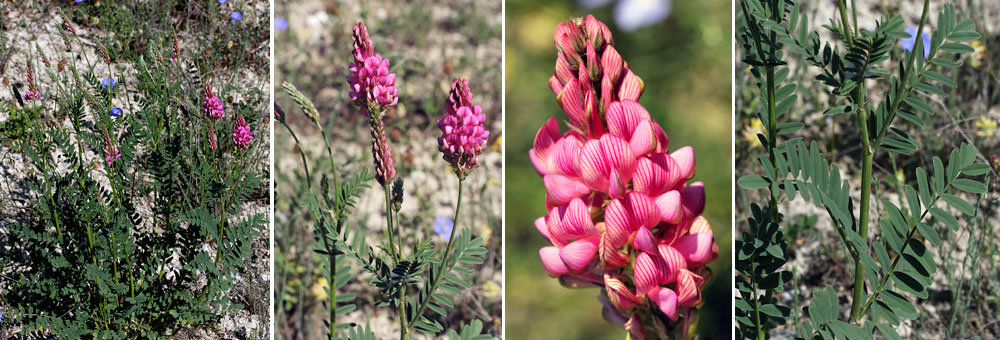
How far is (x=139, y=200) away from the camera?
197 cm

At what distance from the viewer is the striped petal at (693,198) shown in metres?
1.16

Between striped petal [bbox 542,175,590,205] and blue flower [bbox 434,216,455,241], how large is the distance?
2.26 feet

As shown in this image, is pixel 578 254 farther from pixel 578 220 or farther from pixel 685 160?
pixel 685 160

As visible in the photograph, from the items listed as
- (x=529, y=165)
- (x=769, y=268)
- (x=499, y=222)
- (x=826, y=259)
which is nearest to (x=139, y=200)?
(x=499, y=222)

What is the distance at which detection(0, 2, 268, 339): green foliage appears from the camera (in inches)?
67.9

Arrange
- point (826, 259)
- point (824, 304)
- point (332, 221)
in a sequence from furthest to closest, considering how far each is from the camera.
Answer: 1. point (826, 259)
2. point (332, 221)
3. point (824, 304)

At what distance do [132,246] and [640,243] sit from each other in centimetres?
126

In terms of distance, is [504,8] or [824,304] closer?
[824,304]

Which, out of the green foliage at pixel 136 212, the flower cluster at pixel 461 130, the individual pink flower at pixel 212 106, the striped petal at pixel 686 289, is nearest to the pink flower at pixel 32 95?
the green foliage at pixel 136 212

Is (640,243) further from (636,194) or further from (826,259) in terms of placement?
(826,259)

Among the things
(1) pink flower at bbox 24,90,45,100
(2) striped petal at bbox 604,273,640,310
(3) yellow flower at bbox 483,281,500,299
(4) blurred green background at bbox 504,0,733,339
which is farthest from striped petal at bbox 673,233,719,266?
(1) pink flower at bbox 24,90,45,100

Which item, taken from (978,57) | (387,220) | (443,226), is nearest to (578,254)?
(387,220)

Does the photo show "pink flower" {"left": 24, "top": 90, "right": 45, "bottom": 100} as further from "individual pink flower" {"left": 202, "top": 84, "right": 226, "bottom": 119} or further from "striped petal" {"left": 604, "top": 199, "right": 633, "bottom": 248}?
"striped petal" {"left": 604, "top": 199, "right": 633, "bottom": 248}

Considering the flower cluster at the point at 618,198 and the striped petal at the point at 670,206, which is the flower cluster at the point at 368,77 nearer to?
the flower cluster at the point at 618,198
